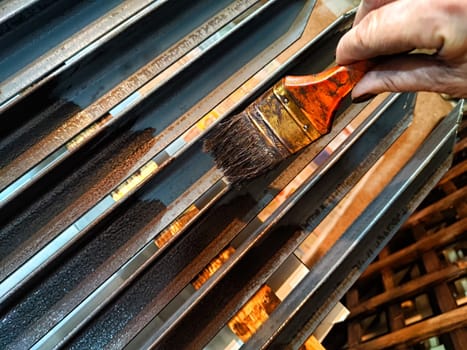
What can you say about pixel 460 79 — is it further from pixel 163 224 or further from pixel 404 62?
pixel 163 224

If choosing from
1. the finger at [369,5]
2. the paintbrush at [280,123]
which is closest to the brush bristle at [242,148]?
the paintbrush at [280,123]

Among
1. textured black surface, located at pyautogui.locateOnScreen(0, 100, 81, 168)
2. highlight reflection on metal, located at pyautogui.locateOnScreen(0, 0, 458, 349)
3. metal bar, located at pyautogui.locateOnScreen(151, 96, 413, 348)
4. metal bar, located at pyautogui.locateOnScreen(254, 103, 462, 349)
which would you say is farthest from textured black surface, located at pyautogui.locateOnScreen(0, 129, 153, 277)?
metal bar, located at pyautogui.locateOnScreen(254, 103, 462, 349)

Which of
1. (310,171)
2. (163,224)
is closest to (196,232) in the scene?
(163,224)

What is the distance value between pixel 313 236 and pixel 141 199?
0.57m

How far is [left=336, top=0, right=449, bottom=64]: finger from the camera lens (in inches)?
24.5

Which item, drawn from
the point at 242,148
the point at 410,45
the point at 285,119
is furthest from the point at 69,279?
the point at 410,45

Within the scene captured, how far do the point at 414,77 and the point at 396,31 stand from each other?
0.39 feet

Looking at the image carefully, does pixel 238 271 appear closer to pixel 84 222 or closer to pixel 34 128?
pixel 84 222

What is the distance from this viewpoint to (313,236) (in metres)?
1.26

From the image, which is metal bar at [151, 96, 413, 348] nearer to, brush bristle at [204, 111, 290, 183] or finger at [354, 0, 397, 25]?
brush bristle at [204, 111, 290, 183]

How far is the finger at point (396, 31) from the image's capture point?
62 cm

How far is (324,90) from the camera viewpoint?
0.83 meters

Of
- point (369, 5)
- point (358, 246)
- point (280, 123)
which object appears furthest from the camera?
point (358, 246)

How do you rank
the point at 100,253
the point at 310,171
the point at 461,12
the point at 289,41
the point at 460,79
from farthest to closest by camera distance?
the point at 310,171
the point at 289,41
the point at 100,253
the point at 460,79
the point at 461,12
